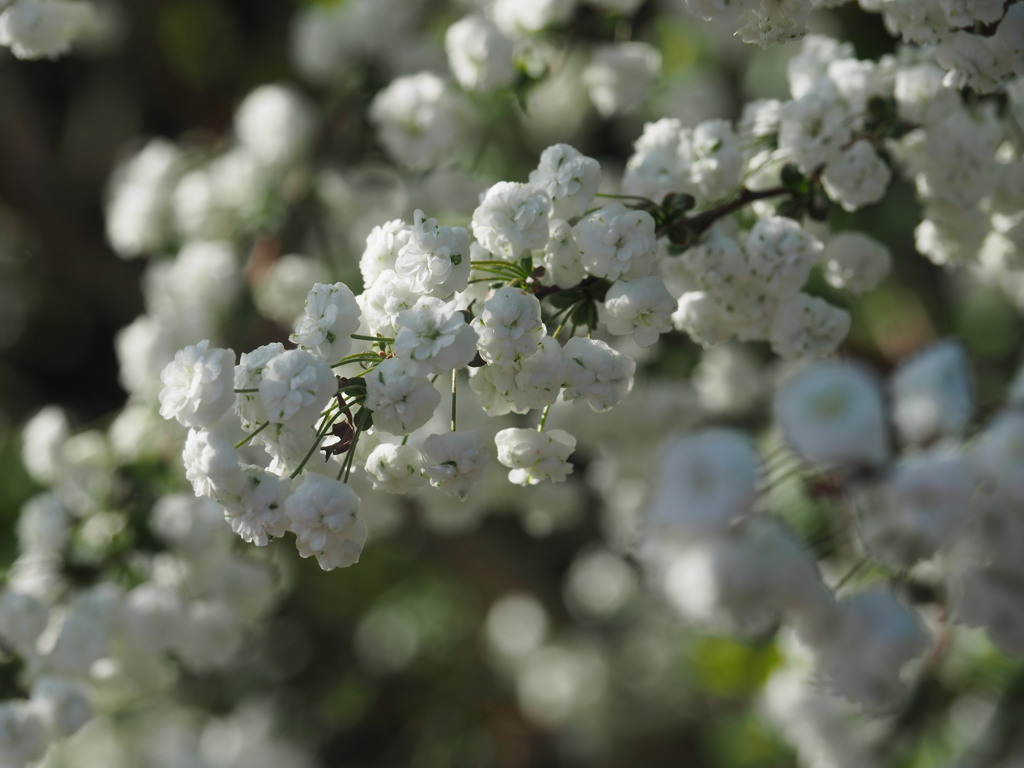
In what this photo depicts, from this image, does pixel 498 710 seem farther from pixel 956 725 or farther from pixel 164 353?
pixel 164 353

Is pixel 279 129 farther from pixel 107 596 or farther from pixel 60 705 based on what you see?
pixel 60 705

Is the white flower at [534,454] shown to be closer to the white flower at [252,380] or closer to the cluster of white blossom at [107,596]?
the white flower at [252,380]

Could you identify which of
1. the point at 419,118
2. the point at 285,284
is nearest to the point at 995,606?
the point at 419,118

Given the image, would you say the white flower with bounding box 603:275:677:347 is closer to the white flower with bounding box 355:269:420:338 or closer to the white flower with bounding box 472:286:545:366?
the white flower with bounding box 472:286:545:366

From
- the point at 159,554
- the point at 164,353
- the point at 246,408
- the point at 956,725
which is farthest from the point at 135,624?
the point at 956,725

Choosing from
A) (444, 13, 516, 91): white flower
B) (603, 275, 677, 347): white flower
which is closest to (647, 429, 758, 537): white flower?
(603, 275, 677, 347): white flower
